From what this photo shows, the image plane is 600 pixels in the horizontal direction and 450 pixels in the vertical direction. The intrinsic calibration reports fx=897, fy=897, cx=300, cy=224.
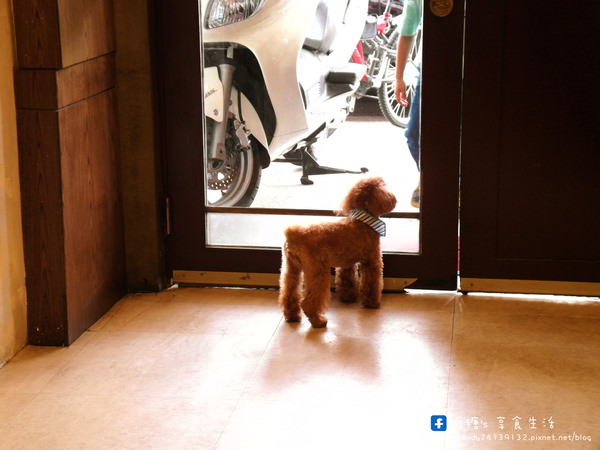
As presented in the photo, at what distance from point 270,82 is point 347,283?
925 millimetres

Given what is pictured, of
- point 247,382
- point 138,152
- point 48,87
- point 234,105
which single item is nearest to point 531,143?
point 234,105

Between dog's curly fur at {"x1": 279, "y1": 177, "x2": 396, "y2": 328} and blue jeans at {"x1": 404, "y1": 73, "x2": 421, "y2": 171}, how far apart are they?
266mm

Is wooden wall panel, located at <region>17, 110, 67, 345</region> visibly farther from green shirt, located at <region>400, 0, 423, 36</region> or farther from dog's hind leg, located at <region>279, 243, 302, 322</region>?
green shirt, located at <region>400, 0, 423, 36</region>

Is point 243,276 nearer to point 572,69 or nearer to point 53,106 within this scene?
point 53,106

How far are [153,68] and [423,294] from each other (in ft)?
5.05

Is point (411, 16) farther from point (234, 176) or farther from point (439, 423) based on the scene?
point (439, 423)

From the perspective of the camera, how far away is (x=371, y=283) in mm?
3781

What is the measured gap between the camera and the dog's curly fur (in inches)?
141

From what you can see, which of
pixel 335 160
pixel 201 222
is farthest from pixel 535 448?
pixel 201 222

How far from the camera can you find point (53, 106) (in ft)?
10.8

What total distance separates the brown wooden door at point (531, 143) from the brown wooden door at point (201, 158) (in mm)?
61

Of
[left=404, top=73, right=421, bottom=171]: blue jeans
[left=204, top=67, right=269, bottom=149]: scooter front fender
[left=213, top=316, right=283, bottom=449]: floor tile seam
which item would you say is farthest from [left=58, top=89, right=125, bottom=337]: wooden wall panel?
[left=404, top=73, right=421, bottom=171]: blue jeans

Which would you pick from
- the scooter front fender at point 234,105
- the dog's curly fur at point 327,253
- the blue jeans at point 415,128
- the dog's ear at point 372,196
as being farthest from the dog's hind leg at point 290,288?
the blue jeans at point 415,128

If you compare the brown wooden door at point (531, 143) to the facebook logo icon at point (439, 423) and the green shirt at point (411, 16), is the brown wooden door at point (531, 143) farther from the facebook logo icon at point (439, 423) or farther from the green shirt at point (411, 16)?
the facebook logo icon at point (439, 423)
